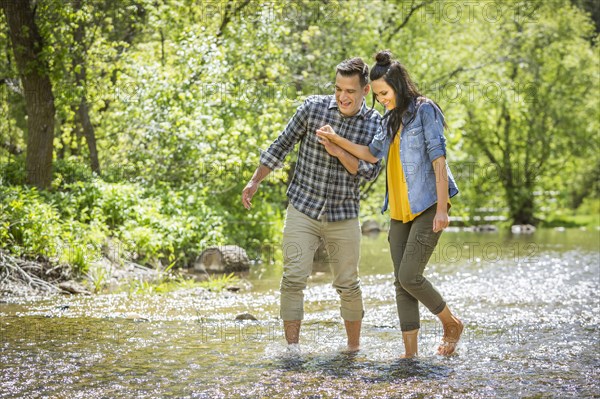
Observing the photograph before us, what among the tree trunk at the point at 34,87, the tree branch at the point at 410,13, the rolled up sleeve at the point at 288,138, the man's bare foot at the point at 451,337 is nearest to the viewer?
the man's bare foot at the point at 451,337

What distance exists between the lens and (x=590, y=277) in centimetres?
1048

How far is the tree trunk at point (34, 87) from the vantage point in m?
11.3

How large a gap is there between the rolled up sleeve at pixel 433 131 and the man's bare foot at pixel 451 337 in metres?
1.19

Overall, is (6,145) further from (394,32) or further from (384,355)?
(384,355)

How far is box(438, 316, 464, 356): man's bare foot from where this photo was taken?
546 centimetres

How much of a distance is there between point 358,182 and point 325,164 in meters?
0.32

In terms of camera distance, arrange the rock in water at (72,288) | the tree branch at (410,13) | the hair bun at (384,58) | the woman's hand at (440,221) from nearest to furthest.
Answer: the woman's hand at (440,221) < the hair bun at (384,58) < the rock in water at (72,288) < the tree branch at (410,13)

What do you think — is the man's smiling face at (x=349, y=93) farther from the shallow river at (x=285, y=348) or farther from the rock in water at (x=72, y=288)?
the rock in water at (x=72, y=288)

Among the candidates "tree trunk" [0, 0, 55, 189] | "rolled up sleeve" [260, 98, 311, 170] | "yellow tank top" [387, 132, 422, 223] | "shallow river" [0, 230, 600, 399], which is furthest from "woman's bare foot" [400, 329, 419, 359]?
"tree trunk" [0, 0, 55, 189]

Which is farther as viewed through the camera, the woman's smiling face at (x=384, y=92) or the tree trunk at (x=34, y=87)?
the tree trunk at (x=34, y=87)

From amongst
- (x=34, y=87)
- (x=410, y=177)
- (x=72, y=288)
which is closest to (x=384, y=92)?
(x=410, y=177)

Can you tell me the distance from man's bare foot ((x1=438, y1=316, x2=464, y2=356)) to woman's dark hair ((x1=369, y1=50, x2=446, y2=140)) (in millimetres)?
1420

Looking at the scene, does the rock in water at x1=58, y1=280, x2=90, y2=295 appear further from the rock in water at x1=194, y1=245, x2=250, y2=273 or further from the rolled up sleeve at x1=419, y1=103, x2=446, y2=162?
the rolled up sleeve at x1=419, y1=103, x2=446, y2=162

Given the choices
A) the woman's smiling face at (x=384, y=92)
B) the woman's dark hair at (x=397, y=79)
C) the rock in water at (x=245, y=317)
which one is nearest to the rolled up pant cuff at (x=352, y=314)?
the woman's dark hair at (x=397, y=79)
